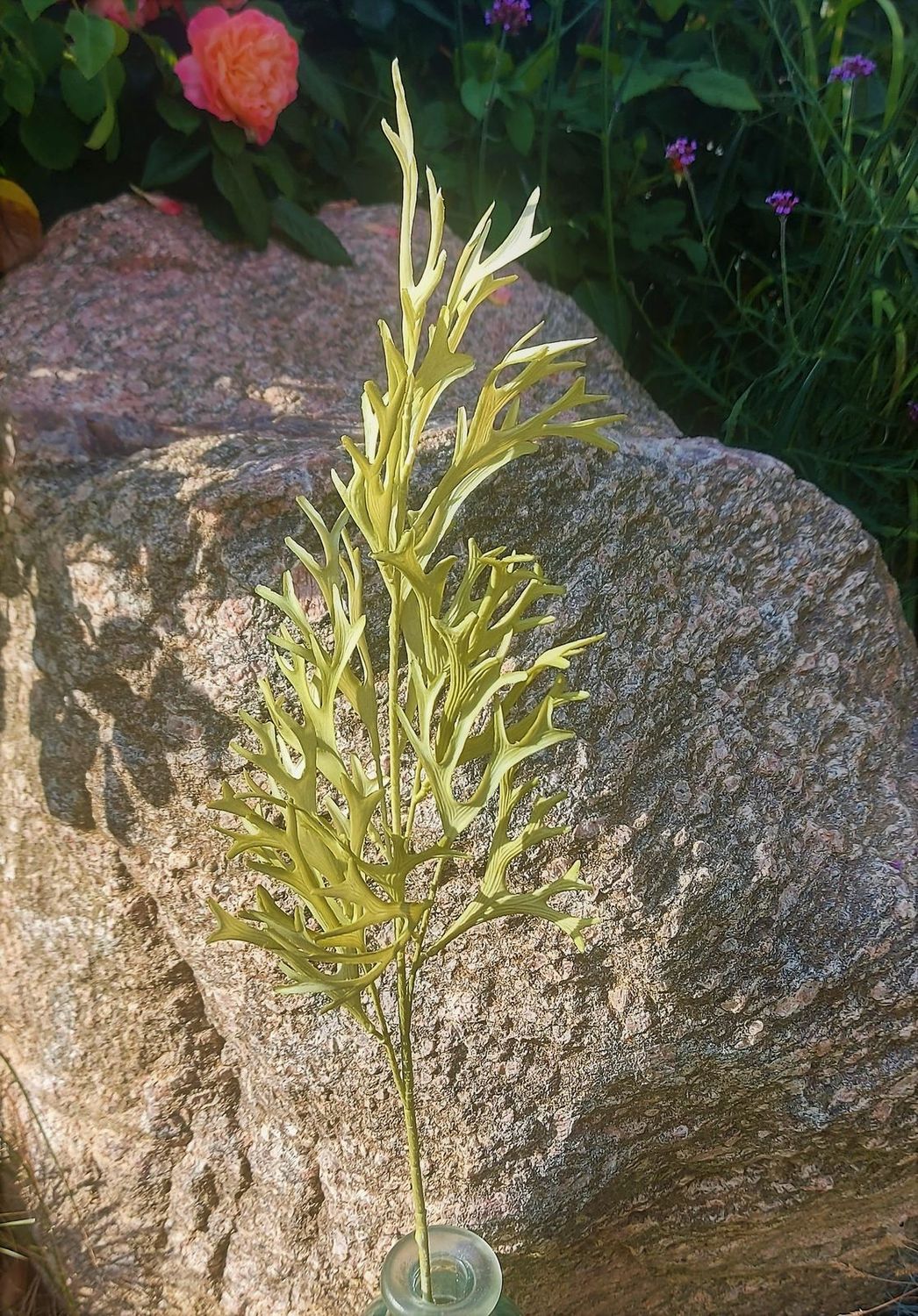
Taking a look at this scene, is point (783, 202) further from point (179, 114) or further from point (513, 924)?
point (513, 924)

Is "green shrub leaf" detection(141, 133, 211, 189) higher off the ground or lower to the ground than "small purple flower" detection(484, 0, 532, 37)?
lower

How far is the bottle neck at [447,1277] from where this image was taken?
0.75m

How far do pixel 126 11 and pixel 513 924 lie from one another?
1060mm

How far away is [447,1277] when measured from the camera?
797mm

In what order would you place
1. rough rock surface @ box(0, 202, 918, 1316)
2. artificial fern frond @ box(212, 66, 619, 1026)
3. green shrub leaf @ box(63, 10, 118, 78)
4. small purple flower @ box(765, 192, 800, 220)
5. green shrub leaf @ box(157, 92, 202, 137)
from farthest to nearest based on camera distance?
small purple flower @ box(765, 192, 800, 220)
green shrub leaf @ box(157, 92, 202, 137)
green shrub leaf @ box(63, 10, 118, 78)
rough rock surface @ box(0, 202, 918, 1316)
artificial fern frond @ box(212, 66, 619, 1026)

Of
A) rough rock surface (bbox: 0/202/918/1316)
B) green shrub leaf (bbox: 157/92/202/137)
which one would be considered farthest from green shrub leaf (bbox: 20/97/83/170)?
rough rock surface (bbox: 0/202/918/1316)

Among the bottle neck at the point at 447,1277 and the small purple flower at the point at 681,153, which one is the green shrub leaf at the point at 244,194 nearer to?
the small purple flower at the point at 681,153

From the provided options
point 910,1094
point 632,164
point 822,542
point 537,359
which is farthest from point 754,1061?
point 632,164

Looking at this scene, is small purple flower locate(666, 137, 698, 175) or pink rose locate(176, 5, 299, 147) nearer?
pink rose locate(176, 5, 299, 147)

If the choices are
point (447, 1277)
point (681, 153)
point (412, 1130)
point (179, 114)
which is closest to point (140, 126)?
point (179, 114)

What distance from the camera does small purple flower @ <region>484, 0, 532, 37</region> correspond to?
125 centimetres

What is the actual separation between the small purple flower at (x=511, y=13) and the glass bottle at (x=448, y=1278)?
4.29 feet

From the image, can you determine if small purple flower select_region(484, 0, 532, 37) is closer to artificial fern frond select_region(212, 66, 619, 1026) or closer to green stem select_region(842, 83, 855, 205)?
green stem select_region(842, 83, 855, 205)

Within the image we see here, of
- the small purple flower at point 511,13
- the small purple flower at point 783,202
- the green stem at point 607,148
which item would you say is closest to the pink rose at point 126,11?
the small purple flower at point 511,13
